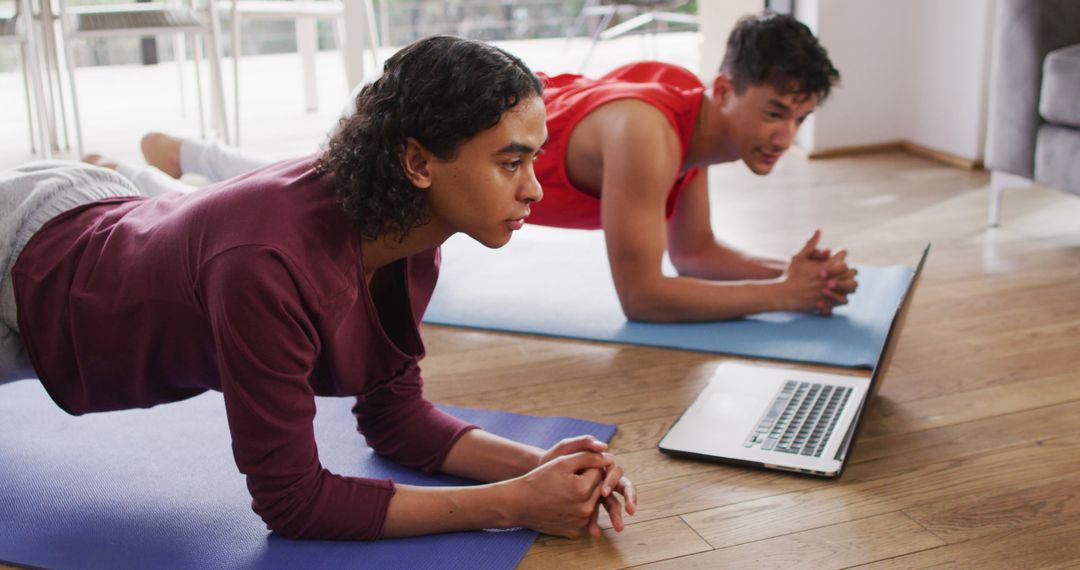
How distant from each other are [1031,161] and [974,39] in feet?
2.79

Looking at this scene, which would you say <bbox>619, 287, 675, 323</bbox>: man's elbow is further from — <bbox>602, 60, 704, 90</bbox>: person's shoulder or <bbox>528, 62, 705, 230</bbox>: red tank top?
<bbox>602, 60, 704, 90</bbox>: person's shoulder

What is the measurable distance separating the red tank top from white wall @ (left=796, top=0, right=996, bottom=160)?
1539mm

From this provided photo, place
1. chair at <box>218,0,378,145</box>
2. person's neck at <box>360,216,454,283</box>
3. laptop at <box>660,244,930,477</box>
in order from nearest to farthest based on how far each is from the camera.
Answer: person's neck at <box>360,216,454,283</box> → laptop at <box>660,244,930,477</box> → chair at <box>218,0,378,145</box>

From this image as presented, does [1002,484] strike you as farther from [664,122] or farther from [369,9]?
[369,9]

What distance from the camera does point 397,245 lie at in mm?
1258

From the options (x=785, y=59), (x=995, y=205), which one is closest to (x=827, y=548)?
(x=785, y=59)

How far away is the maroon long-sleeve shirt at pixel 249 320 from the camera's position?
3.76ft

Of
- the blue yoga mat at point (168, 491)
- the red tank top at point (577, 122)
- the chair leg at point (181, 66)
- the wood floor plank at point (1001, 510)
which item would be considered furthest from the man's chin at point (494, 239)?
the chair leg at point (181, 66)

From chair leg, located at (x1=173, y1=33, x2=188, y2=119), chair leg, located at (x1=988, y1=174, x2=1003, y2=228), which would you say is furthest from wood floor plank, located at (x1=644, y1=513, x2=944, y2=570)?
chair leg, located at (x1=173, y1=33, x2=188, y2=119)

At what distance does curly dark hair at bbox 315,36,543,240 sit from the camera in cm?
113

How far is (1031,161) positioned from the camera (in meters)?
2.62

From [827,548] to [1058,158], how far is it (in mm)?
1582

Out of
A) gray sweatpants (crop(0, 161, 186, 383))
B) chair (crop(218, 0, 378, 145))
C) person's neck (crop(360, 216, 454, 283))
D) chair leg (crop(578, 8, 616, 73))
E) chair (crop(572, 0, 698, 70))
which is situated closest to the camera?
person's neck (crop(360, 216, 454, 283))

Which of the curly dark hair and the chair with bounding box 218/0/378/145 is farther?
the chair with bounding box 218/0/378/145
